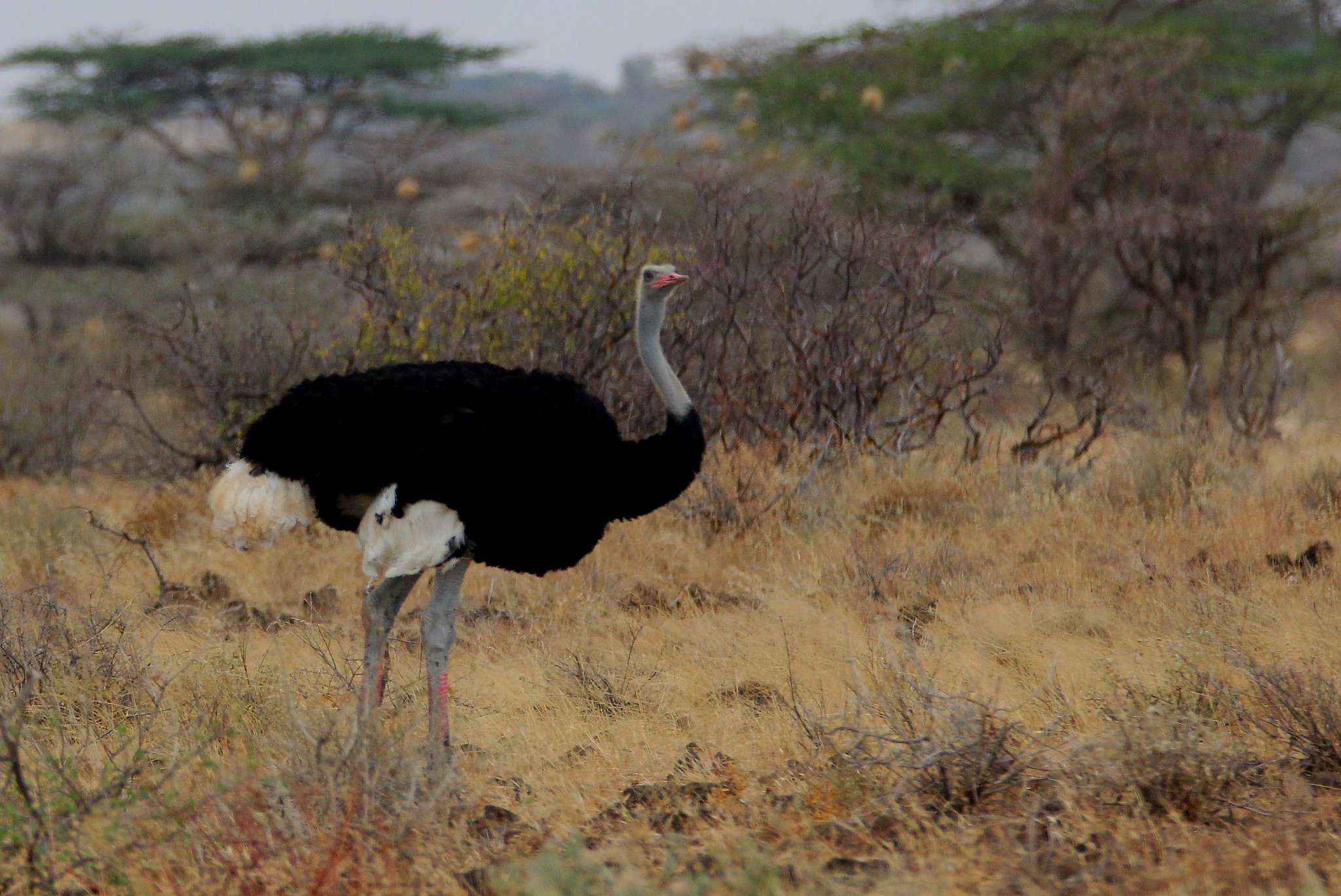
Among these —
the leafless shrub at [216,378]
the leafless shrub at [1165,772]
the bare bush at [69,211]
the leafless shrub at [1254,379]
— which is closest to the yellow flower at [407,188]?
the bare bush at [69,211]

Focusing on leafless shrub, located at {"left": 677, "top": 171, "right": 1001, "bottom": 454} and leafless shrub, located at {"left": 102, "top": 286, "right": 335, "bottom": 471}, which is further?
leafless shrub, located at {"left": 102, "top": 286, "right": 335, "bottom": 471}

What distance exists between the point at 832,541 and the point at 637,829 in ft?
11.5

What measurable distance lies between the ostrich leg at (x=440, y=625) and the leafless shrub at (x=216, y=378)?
156 inches

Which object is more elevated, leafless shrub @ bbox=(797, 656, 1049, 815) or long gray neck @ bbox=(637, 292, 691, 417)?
long gray neck @ bbox=(637, 292, 691, 417)

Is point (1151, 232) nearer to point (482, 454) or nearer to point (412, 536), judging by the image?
point (482, 454)

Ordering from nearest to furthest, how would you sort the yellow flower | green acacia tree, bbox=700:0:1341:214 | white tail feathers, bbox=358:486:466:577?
Result: white tail feathers, bbox=358:486:466:577, green acacia tree, bbox=700:0:1341:214, the yellow flower

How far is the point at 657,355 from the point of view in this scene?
512cm

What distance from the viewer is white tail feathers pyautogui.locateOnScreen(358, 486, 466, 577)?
4500 mm

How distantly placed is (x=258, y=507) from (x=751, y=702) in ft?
5.32

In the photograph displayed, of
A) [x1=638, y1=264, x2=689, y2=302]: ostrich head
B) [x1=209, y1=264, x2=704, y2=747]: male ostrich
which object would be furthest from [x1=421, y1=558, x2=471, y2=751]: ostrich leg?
[x1=638, y1=264, x2=689, y2=302]: ostrich head

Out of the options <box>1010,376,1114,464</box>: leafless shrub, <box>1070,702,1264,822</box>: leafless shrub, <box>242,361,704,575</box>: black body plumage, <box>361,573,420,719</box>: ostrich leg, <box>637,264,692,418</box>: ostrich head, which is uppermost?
<box>637,264,692,418</box>: ostrich head

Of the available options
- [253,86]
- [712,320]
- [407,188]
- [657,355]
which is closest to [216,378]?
[712,320]

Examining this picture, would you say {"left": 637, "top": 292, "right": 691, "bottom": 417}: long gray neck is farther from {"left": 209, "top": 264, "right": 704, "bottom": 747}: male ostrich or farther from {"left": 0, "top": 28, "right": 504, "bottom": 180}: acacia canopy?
{"left": 0, "top": 28, "right": 504, "bottom": 180}: acacia canopy

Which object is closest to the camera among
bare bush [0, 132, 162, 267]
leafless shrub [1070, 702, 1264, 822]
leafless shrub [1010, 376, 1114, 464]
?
leafless shrub [1070, 702, 1264, 822]
